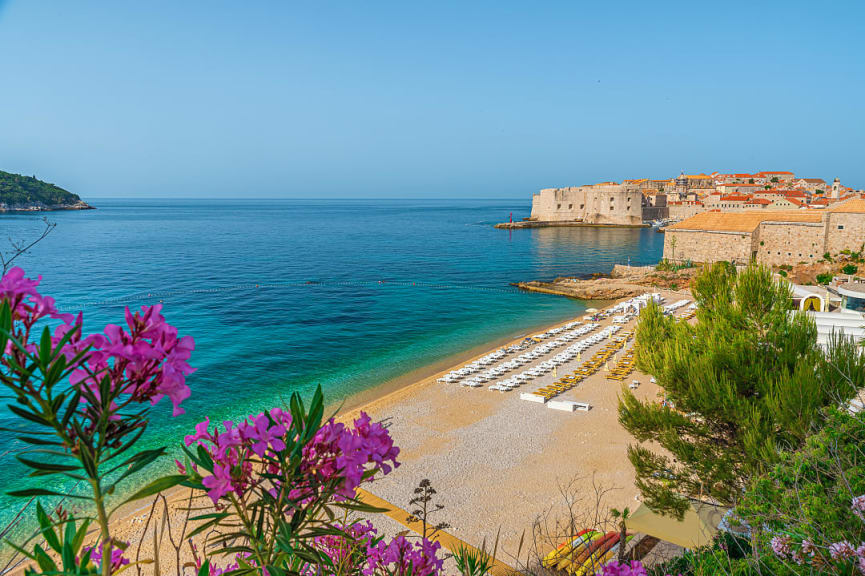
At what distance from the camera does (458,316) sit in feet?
97.2

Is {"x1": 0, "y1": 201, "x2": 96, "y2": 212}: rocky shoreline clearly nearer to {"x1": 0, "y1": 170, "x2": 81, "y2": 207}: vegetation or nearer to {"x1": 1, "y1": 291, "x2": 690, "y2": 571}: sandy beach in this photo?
{"x1": 0, "y1": 170, "x2": 81, "y2": 207}: vegetation

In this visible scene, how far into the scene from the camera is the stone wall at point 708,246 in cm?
3709

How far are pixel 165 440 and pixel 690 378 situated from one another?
1359 centimetres

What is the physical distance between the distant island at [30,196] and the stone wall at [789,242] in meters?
Answer: 98.3

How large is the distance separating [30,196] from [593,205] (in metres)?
101

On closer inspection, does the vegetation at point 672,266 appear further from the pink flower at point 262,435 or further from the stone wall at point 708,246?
the pink flower at point 262,435

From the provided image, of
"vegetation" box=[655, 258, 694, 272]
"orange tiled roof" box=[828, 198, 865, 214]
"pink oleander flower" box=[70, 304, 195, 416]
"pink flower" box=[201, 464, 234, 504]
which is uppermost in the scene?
"orange tiled roof" box=[828, 198, 865, 214]

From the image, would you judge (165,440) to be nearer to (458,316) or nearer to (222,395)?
(222,395)

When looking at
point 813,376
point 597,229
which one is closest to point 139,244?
point 597,229

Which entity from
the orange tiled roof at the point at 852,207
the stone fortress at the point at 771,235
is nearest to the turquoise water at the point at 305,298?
the stone fortress at the point at 771,235

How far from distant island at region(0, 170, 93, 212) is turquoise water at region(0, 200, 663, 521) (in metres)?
33.2

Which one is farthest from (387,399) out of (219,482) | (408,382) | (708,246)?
(708,246)

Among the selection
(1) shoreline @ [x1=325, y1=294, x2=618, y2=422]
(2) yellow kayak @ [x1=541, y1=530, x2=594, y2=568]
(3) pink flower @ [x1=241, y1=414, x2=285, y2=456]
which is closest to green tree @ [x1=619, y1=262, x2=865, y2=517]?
(2) yellow kayak @ [x1=541, y1=530, x2=594, y2=568]

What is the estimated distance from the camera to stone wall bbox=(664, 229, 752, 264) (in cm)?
3709
